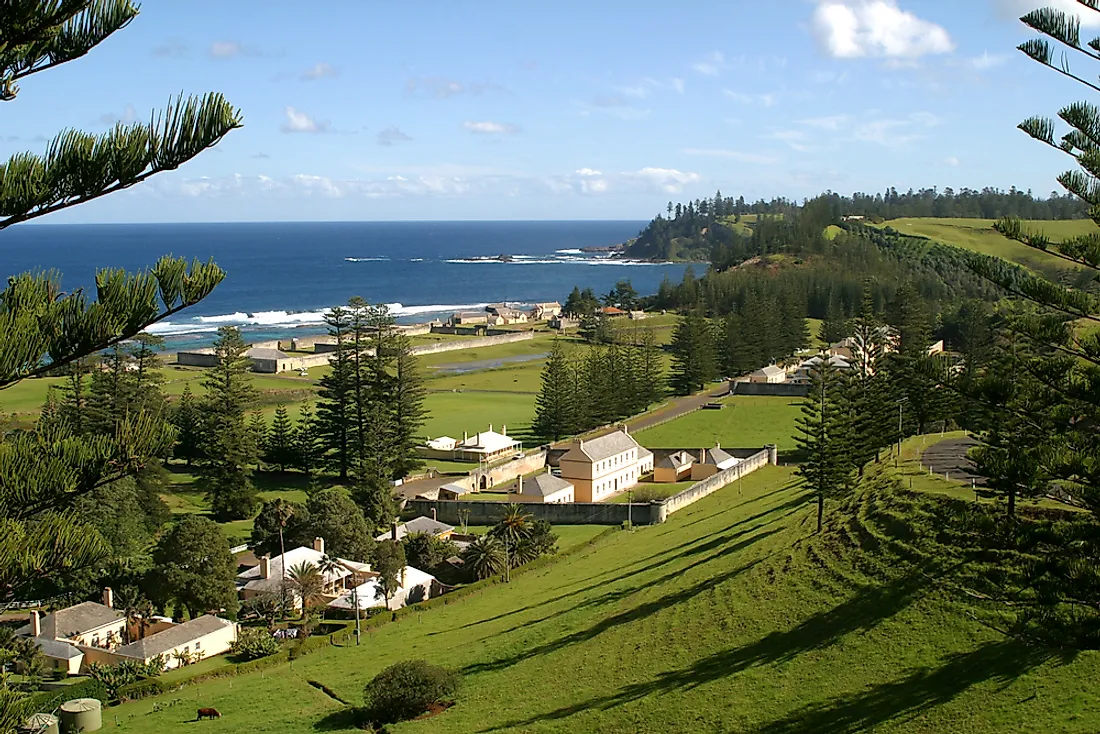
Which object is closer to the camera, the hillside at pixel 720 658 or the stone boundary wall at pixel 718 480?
the hillside at pixel 720 658

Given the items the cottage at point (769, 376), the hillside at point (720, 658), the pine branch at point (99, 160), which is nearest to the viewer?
the pine branch at point (99, 160)

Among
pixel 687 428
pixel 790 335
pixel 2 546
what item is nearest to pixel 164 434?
pixel 2 546

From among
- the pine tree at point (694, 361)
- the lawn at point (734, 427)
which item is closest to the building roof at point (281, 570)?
the lawn at point (734, 427)

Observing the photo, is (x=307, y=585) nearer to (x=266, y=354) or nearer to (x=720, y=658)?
(x=720, y=658)

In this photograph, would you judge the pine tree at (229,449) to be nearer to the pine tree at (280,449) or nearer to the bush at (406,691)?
the pine tree at (280,449)

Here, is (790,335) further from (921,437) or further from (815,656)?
(815,656)

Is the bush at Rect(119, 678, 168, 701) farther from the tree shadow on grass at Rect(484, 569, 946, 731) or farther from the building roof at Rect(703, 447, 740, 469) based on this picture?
the building roof at Rect(703, 447, 740, 469)

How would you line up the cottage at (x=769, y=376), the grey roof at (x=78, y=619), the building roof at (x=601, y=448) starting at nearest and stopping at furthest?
the grey roof at (x=78, y=619) → the building roof at (x=601, y=448) → the cottage at (x=769, y=376)
